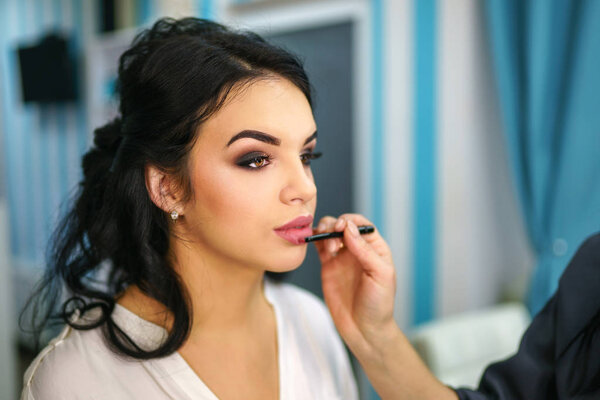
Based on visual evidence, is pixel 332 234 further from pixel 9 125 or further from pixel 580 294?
pixel 9 125

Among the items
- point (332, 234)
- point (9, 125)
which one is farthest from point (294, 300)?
point (9, 125)

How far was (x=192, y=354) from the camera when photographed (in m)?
0.93

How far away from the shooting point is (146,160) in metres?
0.90

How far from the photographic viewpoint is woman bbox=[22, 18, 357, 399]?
848mm

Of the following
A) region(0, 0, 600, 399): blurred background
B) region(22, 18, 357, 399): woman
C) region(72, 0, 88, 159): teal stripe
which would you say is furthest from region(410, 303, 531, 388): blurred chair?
region(72, 0, 88, 159): teal stripe

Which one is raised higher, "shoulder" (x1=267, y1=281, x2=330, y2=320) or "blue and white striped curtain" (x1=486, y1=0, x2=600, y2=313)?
"blue and white striped curtain" (x1=486, y1=0, x2=600, y2=313)

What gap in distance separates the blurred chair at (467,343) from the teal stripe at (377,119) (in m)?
0.62

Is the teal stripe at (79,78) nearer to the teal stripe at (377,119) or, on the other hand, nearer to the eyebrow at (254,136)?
the teal stripe at (377,119)

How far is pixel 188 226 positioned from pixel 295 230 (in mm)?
227

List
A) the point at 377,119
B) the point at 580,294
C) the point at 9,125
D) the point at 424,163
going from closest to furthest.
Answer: the point at 580,294 < the point at 424,163 < the point at 377,119 < the point at 9,125

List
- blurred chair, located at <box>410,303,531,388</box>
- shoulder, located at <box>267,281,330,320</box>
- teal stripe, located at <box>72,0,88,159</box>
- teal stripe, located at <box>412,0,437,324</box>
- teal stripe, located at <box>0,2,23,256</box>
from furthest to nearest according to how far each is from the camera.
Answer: teal stripe, located at <box>0,2,23,256</box> < teal stripe, located at <box>72,0,88,159</box> < teal stripe, located at <box>412,0,437,324</box> < blurred chair, located at <box>410,303,531,388</box> < shoulder, located at <box>267,281,330,320</box>

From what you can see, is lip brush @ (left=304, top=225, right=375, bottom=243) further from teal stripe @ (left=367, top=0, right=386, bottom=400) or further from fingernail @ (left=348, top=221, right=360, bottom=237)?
teal stripe @ (left=367, top=0, right=386, bottom=400)

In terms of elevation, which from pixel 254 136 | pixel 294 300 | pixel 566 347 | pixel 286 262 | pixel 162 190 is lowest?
pixel 294 300

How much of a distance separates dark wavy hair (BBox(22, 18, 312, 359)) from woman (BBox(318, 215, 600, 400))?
339 millimetres
